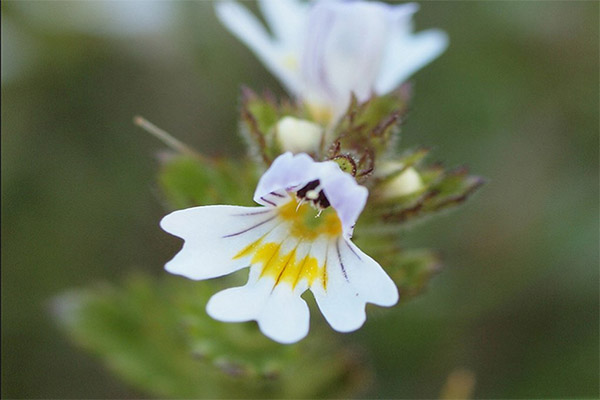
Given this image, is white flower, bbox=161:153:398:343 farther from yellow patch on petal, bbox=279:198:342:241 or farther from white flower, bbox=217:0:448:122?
white flower, bbox=217:0:448:122

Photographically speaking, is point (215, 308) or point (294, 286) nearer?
point (215, 308)

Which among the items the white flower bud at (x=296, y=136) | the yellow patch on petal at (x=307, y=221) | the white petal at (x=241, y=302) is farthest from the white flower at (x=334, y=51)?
the white petal at (x=241, y=302)

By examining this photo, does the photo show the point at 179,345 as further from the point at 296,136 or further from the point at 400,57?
the point at 400,57

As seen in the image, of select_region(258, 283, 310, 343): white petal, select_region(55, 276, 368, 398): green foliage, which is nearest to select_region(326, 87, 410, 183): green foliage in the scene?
select_region(258, 283, 310, 343): white petal

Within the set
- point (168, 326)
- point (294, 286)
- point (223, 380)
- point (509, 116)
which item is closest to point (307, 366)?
point (223, 380)

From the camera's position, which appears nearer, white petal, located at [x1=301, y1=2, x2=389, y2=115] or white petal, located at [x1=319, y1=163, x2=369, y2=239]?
white petal, located at [x1=319, y1=163, x2=369, y2=239]

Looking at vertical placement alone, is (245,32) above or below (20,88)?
below

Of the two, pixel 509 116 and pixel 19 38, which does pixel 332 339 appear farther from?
pixel 19 38
